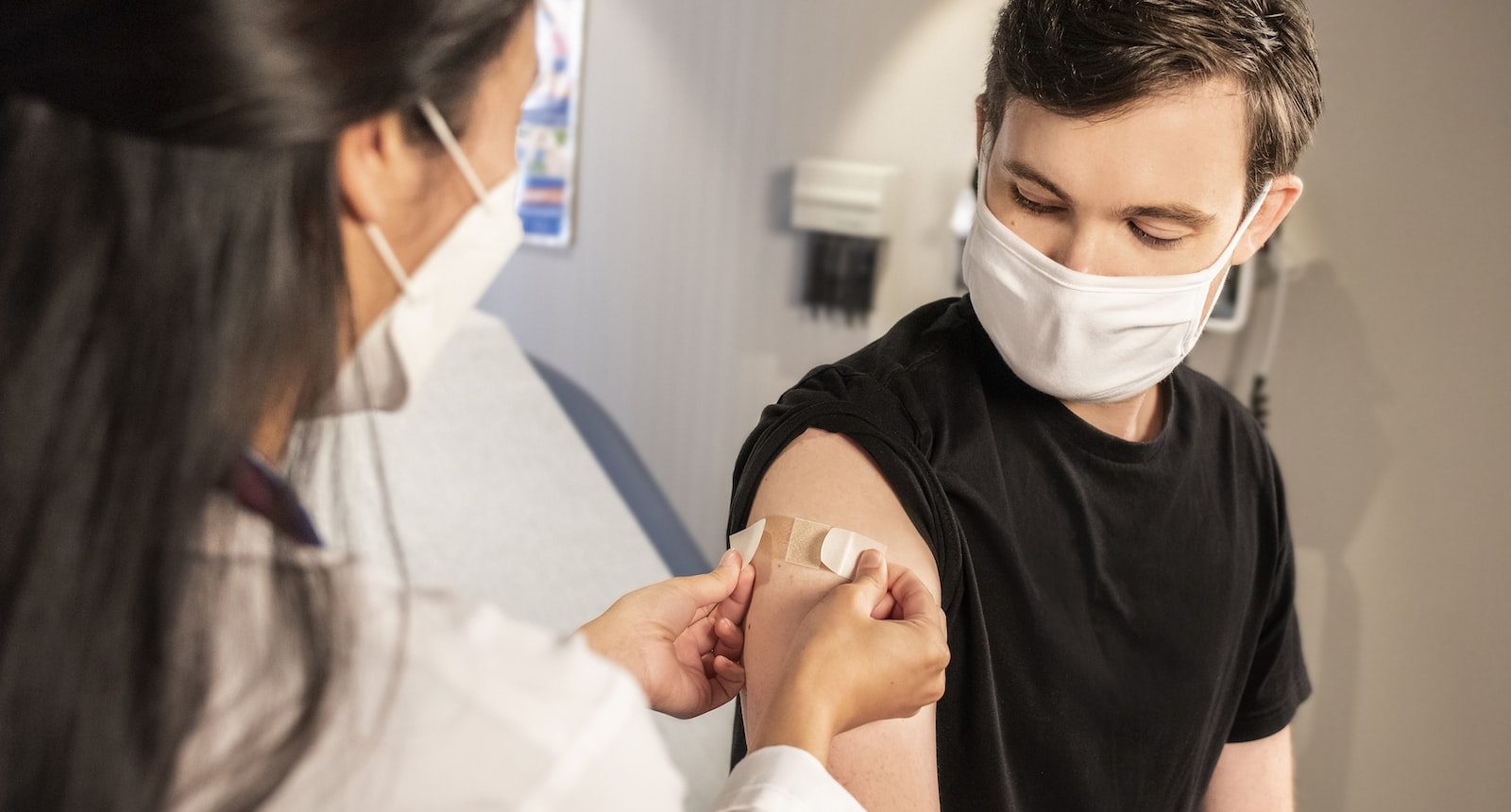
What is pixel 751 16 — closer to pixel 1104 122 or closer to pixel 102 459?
pixel 1104 122

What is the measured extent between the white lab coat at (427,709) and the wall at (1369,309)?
2096mm

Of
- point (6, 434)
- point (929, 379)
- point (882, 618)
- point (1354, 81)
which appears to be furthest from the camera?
point (1354, 81)

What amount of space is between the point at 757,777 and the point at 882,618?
236mm

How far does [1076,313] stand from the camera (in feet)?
3.60

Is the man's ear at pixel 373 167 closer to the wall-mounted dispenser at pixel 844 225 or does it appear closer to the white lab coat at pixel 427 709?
the white lab coat at pixel 427 709

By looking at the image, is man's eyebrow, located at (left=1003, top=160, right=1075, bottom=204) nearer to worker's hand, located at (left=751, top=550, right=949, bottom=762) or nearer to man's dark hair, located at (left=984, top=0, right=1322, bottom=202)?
man's dark hair, located at (left=984, top=0, right=1322, bottom=202)

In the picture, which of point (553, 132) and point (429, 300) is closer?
point (429, 300)

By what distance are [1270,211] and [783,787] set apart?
32.3 inches

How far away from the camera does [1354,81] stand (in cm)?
223

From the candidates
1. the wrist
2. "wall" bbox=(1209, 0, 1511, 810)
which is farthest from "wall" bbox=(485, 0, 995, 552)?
the wrist

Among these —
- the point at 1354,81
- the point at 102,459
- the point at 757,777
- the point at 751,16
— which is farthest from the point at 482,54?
the point at 751,16

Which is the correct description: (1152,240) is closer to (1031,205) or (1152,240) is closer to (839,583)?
(1031,205)

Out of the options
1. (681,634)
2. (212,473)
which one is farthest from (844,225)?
(212,473)

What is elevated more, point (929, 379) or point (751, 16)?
point (751, 16)
